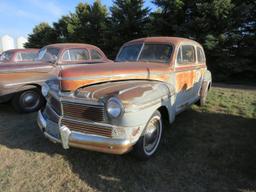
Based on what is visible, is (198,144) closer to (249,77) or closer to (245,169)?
(245,169)

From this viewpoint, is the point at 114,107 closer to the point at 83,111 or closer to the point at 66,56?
the point at 83,111

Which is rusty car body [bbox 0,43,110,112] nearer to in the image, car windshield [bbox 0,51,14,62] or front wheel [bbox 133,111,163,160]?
car windshield [bbox 0,51,14,62]

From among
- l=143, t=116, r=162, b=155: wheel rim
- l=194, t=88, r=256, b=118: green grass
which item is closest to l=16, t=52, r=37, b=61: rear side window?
l=194, t=88, r=256, b=118: green grass

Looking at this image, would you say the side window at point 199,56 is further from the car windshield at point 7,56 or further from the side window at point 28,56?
the car windshield at point 7,56

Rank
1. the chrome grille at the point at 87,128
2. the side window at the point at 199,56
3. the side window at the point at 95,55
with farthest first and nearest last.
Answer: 1. the side window at the point at 95,55
2. the side window at the point at 199,56
3. the chrome grille at the point at 87,128

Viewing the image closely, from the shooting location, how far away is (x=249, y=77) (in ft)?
38.6

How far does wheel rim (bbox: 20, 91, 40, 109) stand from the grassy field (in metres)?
1.00

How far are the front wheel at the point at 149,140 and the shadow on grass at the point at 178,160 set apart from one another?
0.14 m

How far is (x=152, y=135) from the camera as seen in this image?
147 inches

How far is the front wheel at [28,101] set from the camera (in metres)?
5.84

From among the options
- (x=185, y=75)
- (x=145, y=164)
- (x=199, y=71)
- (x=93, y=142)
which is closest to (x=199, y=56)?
(x=199, y=71)

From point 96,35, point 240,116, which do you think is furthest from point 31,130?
point 96,35

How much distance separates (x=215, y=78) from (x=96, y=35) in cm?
1122

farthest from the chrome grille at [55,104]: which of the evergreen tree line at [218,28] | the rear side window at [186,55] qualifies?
the evergreen tree line at [218,28]
